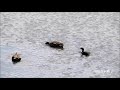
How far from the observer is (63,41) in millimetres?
4910

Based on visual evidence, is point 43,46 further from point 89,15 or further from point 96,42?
point 89,15

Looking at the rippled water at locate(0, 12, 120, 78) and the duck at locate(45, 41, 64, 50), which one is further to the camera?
the duck at locate(45, 41, 64, 50)

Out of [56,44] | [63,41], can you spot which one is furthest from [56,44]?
[63,41]

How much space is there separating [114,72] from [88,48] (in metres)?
0.60

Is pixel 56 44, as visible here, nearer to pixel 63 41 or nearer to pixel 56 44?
pixel 56 44

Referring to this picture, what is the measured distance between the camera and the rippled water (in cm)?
433

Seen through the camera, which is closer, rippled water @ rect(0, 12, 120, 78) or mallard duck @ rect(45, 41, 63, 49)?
rippled water @ rect(0, 12, 120, 78)

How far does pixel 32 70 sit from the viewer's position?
4340mm

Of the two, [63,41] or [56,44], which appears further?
[63,41]

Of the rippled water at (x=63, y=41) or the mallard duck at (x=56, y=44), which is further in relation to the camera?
the mallard duck at (x=56, y=44)

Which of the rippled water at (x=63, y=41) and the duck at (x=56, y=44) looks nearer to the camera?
the rippled water at (x=63, y=41)

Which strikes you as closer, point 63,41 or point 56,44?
point 56,44

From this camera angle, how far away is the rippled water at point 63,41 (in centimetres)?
433
